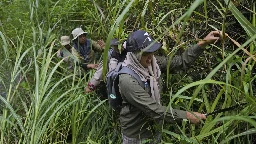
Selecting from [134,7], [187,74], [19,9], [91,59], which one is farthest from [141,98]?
[19,9]

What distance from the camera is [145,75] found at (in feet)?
7.84

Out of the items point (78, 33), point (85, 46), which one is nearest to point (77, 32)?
point (78, 33)

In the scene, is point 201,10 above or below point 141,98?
above

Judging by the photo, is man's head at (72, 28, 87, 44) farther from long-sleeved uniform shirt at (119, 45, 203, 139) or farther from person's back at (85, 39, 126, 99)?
long-sleeved uniform shirt at (119, 45, 203, 139)

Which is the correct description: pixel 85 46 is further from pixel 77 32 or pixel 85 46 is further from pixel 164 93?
pixel 164 93

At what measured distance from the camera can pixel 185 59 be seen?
98.7 inches

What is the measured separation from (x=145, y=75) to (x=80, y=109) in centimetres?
88

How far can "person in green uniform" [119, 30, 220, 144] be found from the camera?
2289mm

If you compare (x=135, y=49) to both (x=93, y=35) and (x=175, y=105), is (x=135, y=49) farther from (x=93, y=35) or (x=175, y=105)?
(x=93, y=35)

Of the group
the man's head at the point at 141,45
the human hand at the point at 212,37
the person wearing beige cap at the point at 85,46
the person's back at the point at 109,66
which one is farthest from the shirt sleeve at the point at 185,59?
the person wearing beige cap at the point at 85,46

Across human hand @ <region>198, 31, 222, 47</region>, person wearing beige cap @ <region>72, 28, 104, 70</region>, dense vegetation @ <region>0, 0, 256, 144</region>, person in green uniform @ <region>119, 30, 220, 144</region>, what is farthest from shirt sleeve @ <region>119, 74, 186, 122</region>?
person wearing beige cap @ <region>72, 28, 104, 70</region>

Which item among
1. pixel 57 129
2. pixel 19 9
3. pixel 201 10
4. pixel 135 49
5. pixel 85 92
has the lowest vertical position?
pixel 57 129

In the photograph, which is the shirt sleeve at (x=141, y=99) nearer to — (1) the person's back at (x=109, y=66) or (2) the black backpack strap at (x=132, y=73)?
(2) the black backpack strap at (x=132, y=73)

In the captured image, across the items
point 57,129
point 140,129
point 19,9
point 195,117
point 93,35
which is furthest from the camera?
point 19,9
